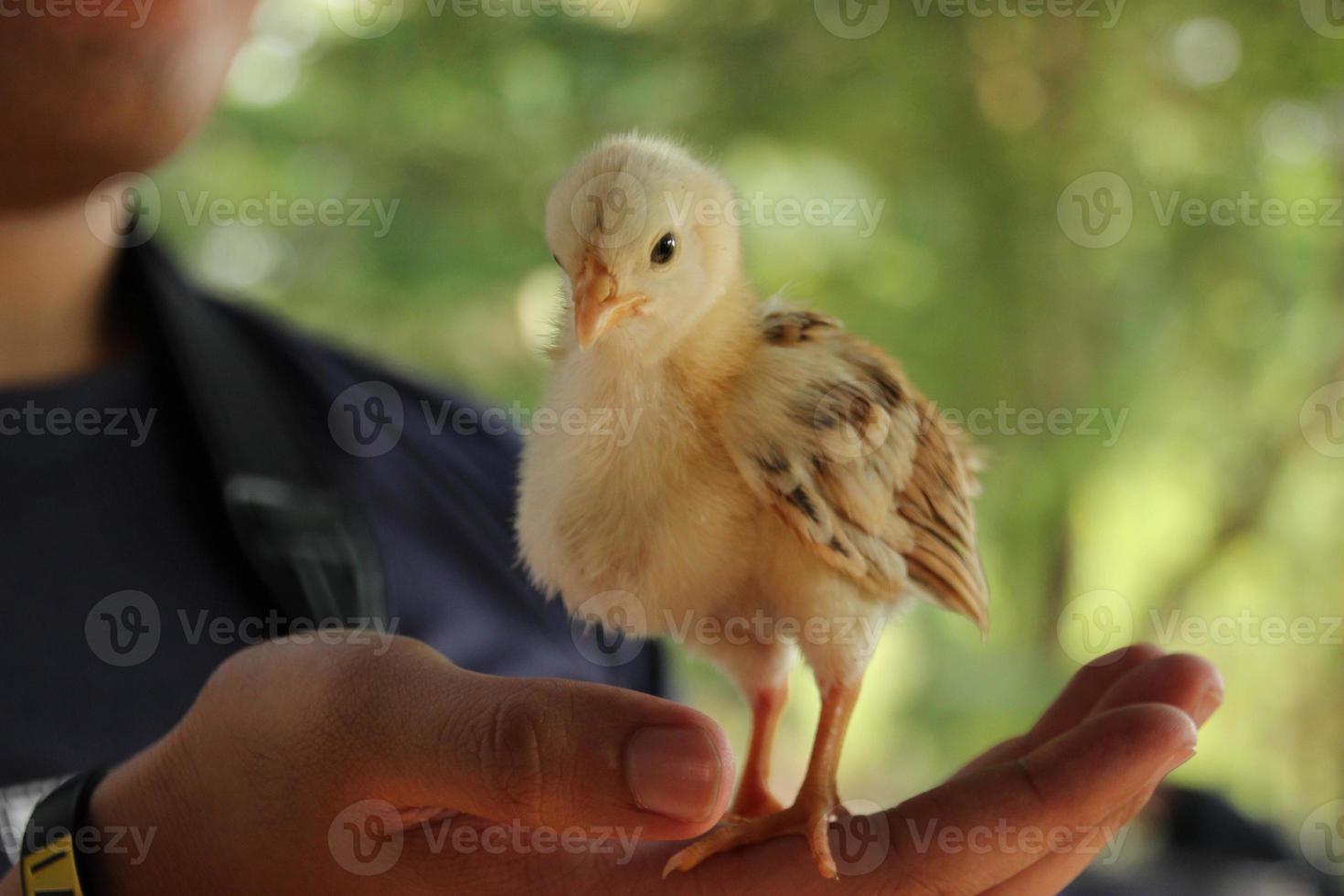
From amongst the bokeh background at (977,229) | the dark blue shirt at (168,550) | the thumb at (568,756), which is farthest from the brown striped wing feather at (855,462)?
the bokeh background at (977,229)

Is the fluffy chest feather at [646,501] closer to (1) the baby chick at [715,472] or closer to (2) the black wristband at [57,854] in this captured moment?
(1) the baby chick at [715,472]

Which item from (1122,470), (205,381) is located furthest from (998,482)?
(205,381)

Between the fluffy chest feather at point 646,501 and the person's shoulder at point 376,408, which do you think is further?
the person's shoulder at point 376,408

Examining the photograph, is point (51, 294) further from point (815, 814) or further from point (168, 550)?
point (815, 814)

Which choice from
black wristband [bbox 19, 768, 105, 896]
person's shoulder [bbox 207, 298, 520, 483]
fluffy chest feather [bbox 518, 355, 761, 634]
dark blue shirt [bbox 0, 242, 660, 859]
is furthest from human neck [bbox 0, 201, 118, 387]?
fluffy chest feather [bbox 518, 355, 761, 634]

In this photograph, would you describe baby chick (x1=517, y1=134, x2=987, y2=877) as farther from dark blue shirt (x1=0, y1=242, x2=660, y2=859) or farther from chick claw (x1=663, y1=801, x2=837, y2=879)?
dark blue shirt (x1=0, y1=242, x2=660, y2=859)

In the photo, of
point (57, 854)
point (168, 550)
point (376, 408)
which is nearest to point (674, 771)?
point (57, 854)

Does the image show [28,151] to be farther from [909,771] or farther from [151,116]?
[909,771]
